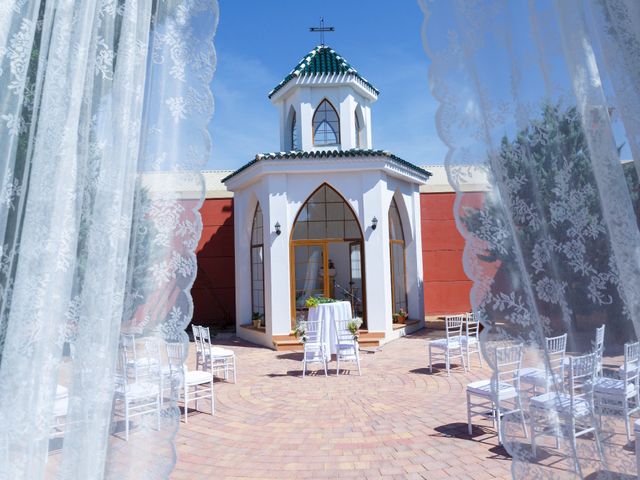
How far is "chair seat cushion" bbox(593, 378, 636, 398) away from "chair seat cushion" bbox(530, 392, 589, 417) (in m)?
0.09

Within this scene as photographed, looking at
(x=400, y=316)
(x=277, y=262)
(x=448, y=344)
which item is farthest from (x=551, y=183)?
(x=400, y=316)

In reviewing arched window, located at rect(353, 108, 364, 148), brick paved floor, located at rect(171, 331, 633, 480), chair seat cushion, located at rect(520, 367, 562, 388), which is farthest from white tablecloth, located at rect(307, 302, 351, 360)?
chair seat cushion, located at rect(520, 367, 562, 388)

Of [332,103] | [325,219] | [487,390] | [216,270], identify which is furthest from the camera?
[216,270]

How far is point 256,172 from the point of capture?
1079 cm

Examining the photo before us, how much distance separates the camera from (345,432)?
492cm

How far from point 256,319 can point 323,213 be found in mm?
3167

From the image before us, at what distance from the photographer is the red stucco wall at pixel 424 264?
47.4ft

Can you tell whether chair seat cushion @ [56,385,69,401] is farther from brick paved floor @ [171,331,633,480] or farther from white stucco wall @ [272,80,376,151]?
white stucco wall @ [272,80,376,151]

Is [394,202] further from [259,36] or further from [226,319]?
[259,36]

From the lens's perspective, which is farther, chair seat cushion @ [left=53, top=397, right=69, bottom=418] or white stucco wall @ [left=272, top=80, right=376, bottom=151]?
white stucco wall @ [left=272, top=80, right=376, bottom=151]

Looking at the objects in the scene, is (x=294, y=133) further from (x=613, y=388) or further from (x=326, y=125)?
(x=613, y=388)

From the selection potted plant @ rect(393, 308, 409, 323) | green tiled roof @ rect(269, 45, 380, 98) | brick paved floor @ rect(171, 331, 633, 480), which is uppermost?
green tiled roof @ rect(269, 45, 380, 98)

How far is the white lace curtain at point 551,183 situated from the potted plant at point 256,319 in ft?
33.0

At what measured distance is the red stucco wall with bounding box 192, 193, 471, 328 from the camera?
569 inches
